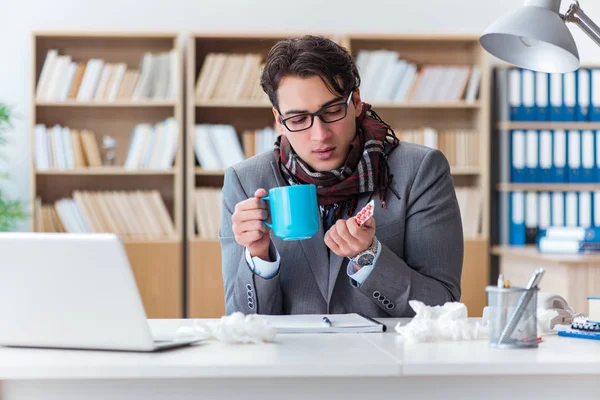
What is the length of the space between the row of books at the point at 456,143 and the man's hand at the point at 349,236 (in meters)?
2.88

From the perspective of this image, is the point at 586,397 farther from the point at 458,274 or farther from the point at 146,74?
A: the point at 146,74

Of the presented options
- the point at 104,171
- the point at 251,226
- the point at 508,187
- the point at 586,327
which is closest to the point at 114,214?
the point at 104,171

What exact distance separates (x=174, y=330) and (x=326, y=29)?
3.30m

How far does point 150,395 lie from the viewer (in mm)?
1078

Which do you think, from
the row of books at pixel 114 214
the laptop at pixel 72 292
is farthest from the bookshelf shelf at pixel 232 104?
the laptop at pixel 72 292

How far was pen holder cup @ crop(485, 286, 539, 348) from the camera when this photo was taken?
3.89 feet

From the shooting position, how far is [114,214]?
423 centimetres

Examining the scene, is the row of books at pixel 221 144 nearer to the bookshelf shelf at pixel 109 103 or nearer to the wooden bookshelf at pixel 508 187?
the bookshelf shelf at pixel 109 103

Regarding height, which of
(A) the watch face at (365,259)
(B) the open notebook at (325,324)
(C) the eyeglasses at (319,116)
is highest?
Answer: (C) the eyeglasses at (319,116)

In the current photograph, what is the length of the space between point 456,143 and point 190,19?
1630 mm

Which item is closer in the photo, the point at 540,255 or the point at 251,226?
the point at 251,226

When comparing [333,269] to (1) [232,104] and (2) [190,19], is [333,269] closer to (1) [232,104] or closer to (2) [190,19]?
(1) [232,104]

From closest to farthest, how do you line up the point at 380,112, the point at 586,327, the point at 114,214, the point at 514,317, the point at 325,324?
1. the point at 514,317
2. the point at 586,327
3. the point at 325,324
4. the point at 114,214
5. the point at 380,112

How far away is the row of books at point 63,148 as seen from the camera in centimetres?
414
